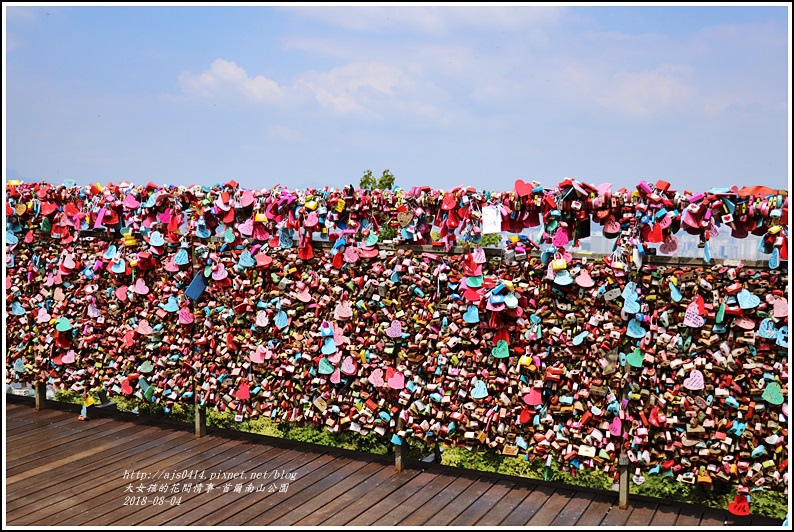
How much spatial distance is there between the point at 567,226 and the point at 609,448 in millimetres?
1121

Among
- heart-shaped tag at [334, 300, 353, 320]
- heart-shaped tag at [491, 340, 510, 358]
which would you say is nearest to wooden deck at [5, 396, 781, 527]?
heart-shaped tag at [491, 340, 510, 358]

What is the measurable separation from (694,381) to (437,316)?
1.32 m

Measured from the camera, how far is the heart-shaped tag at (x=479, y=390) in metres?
4.07

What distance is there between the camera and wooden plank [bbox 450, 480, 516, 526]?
12.3 feet

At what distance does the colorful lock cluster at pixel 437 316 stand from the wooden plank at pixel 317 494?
241 mm

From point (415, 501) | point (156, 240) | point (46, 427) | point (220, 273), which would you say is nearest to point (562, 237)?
point (415, 501)

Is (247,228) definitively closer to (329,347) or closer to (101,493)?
(329,347)

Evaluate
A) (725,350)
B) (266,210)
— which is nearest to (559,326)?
(725,350)

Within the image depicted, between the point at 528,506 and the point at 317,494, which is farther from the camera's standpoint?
the point at 317,494

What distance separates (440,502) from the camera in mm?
3975

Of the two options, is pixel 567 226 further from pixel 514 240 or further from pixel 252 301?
pixel 252 301

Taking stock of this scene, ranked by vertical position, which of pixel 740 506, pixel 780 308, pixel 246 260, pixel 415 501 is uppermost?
pixel 246 260

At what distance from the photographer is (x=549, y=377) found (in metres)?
3.89

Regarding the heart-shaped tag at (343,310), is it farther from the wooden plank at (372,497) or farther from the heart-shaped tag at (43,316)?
the heart-shaped tag at (43,316)
